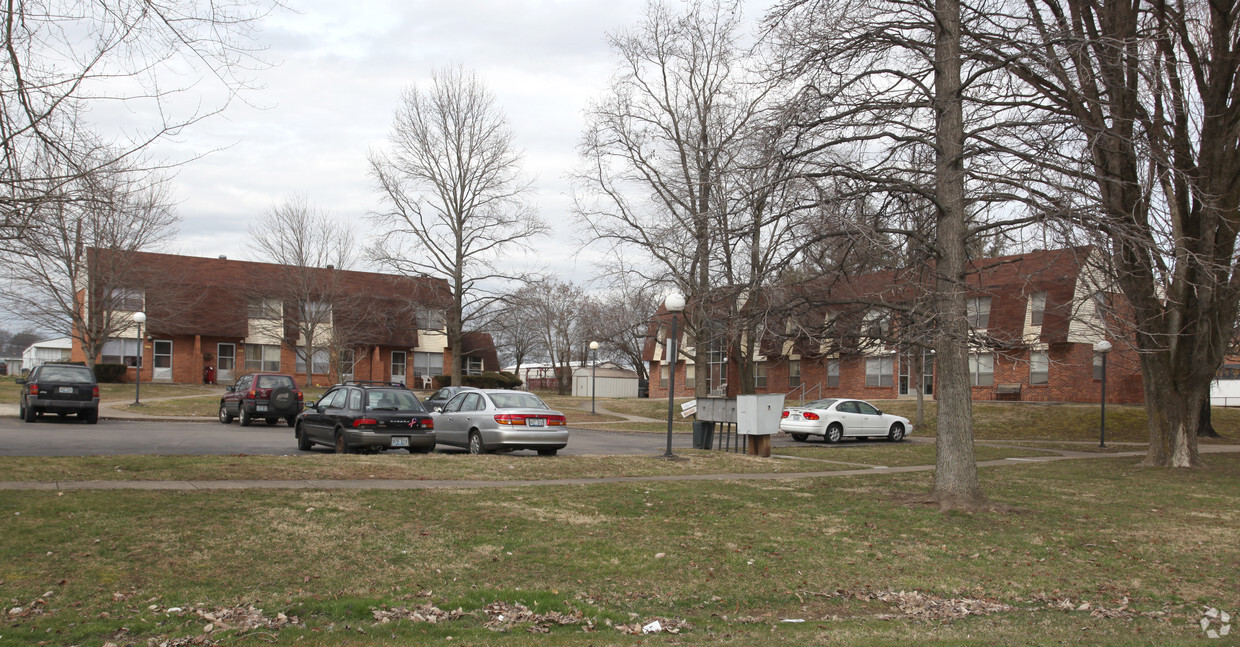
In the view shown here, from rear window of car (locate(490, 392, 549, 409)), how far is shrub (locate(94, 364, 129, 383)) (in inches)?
1353

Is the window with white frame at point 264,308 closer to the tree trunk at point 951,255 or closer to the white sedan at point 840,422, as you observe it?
the white sedan at point 840,422

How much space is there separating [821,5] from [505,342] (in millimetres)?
71291

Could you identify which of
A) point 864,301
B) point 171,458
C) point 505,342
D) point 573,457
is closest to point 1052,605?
point 864,301

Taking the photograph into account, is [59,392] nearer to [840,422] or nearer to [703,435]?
[703,435]

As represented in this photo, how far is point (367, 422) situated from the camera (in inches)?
659

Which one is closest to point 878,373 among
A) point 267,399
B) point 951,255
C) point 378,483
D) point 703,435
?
point 703,435

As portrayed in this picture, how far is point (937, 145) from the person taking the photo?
1245 centimetres

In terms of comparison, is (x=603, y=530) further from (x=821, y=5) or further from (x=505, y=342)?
(x=505, y=342)

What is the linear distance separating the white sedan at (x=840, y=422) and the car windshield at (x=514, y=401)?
39.1ft

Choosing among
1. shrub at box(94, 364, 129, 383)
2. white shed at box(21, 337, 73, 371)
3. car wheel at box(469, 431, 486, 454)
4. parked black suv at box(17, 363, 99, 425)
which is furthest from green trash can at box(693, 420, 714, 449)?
white shed at box(21, 337, 73, 371)

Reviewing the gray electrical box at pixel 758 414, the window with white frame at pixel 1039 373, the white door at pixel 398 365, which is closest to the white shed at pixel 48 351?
the white door at pixel 398 365

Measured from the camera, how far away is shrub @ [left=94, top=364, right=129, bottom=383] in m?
44.1

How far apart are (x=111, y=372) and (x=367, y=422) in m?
34.8

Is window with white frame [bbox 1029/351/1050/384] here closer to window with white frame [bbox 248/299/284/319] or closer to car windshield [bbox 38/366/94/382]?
car windshield [bbox 38/366/94/382]
